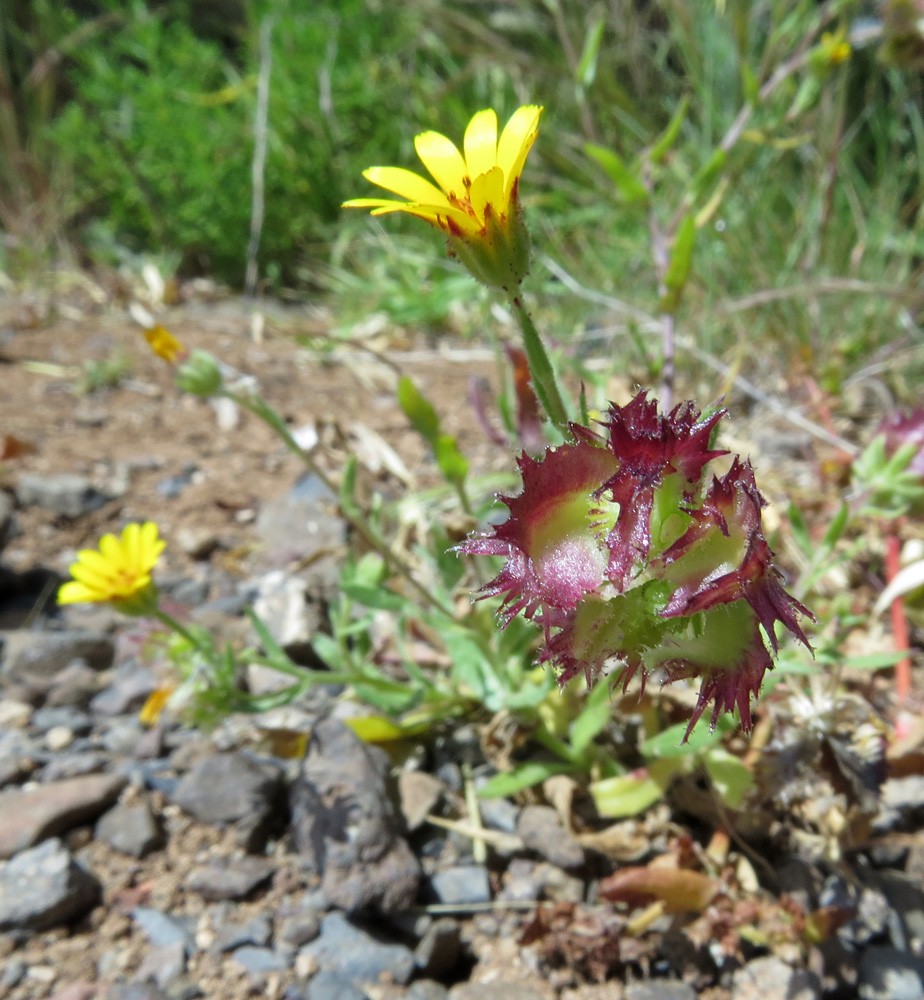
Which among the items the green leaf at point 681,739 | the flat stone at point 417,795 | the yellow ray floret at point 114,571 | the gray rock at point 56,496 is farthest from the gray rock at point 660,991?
the gray rock at point 56,496

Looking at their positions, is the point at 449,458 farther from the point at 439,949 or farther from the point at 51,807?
the point at 51,807

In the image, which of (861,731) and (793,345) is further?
(793,345)

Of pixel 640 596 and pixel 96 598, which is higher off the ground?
pixel 96 598

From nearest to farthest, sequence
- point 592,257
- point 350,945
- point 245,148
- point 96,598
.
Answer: point 350,945 < point 96,598 < point 592,257 < point 245,148

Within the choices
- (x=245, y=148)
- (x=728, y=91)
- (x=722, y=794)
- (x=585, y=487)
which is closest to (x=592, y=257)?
(x=728, y=91)

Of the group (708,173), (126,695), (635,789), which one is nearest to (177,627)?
(126,695)

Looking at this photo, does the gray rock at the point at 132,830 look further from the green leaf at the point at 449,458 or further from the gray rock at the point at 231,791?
the green leaf at the point at 449,458

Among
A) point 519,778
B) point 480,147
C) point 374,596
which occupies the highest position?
point 480,147

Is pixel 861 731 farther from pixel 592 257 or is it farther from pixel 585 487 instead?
pixel 592 257
